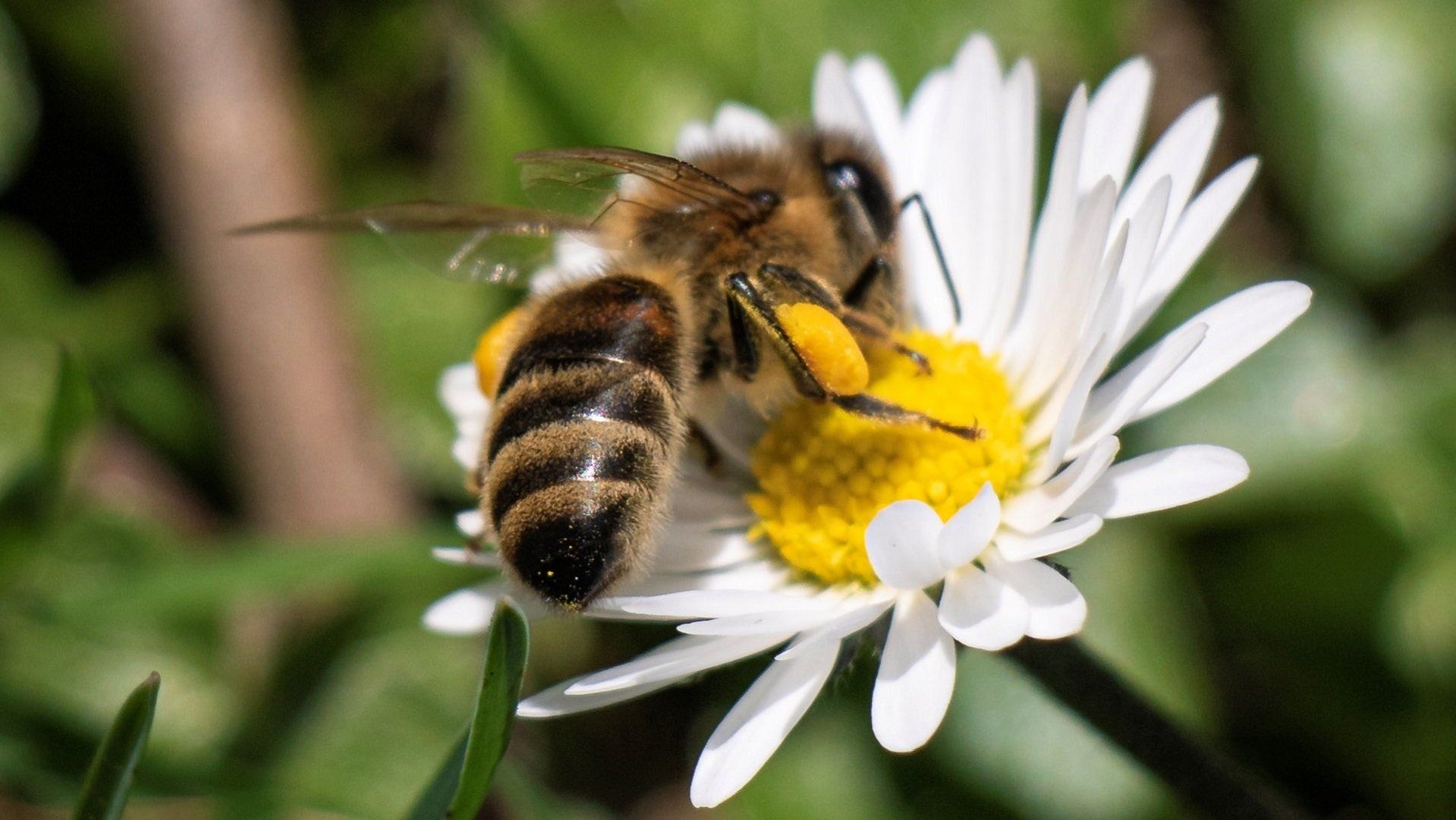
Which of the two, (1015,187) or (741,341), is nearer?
(741,341)

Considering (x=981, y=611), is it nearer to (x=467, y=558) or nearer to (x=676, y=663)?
(x=676, y=663)

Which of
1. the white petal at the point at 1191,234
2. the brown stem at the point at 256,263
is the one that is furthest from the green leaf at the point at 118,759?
the brown stem at the point at 256,263

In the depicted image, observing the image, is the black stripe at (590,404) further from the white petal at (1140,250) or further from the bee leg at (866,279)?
the white petal at (1140,250)

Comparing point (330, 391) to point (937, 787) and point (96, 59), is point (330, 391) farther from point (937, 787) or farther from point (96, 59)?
point (937, 787)

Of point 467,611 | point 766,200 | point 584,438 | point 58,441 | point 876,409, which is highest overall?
point 766,200

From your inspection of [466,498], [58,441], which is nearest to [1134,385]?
[58,441]

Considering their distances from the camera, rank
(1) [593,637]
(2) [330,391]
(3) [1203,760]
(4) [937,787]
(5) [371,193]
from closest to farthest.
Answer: (3) [1203,760] → (4) [937,787] → (1) [593,637] → (2) [330,391] → (5) [371,193]

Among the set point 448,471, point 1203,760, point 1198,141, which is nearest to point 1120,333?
point 1198,141
